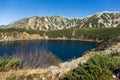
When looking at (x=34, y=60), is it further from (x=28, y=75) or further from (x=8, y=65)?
(x=28, y=75)

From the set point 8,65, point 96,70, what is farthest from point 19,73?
point 96,70

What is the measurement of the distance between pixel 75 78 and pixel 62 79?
44.6 inches

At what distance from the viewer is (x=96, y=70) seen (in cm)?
1331

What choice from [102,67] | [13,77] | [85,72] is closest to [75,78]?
[85,72]

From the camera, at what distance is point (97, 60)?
14.0 m

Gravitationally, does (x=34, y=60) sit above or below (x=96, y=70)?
below

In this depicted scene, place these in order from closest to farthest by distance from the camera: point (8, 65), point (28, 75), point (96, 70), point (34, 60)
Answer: point (96, 70) → point (28, 75) → point (8, 65) → point (34, 60)

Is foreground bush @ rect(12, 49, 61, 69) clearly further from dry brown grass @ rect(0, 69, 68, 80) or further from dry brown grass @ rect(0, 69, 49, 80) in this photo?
dry brown grass @ rect(0, 69, 68, 80)

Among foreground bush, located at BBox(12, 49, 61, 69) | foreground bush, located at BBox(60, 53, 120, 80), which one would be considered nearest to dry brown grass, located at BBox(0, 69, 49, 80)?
foreground bush, located at BBox(60, 53, 120, 80)

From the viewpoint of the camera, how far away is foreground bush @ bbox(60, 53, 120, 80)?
13196mm

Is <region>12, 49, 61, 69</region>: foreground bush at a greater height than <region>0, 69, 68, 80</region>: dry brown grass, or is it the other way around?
<region>0, 69, 68, 80</region>: dry brown grass

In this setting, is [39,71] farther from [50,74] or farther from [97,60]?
[97,60]

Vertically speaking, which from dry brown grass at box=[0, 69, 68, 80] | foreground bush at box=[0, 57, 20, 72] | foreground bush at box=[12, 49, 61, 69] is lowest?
foreground bush at box=[12, 49, 61, 69]

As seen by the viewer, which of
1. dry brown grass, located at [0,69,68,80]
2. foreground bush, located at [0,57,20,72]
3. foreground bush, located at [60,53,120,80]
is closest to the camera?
foreground bush, located at [60,53,120,80]
